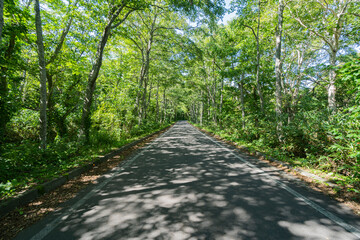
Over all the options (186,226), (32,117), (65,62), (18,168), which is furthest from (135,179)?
(32,117)

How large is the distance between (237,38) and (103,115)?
37.1 ft

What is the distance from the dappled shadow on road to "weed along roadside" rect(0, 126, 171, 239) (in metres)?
0.59

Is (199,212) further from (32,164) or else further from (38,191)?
Answer: (32,164)

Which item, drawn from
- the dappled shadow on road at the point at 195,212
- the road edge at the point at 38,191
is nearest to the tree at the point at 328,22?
the dappled shadow on road at the point at 195,212

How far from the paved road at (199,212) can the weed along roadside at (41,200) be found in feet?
0.79

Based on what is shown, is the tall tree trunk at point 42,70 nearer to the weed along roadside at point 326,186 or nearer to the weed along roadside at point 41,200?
the weed along roadside at point 41,200

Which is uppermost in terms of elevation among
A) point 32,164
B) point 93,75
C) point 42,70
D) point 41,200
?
point 93,75

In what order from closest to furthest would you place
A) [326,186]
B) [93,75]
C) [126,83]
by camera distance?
1. [326,186]
2. [93,75]
3. [126,83]

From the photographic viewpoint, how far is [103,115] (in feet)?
28.4

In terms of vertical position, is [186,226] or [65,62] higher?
[65,62]

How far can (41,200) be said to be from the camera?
2809 mm

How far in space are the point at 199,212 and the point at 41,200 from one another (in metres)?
2.98

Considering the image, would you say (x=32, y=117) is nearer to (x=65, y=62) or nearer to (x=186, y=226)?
(x=65, y=62)

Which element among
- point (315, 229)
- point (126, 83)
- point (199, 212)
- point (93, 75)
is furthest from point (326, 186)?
point (126, 83)
